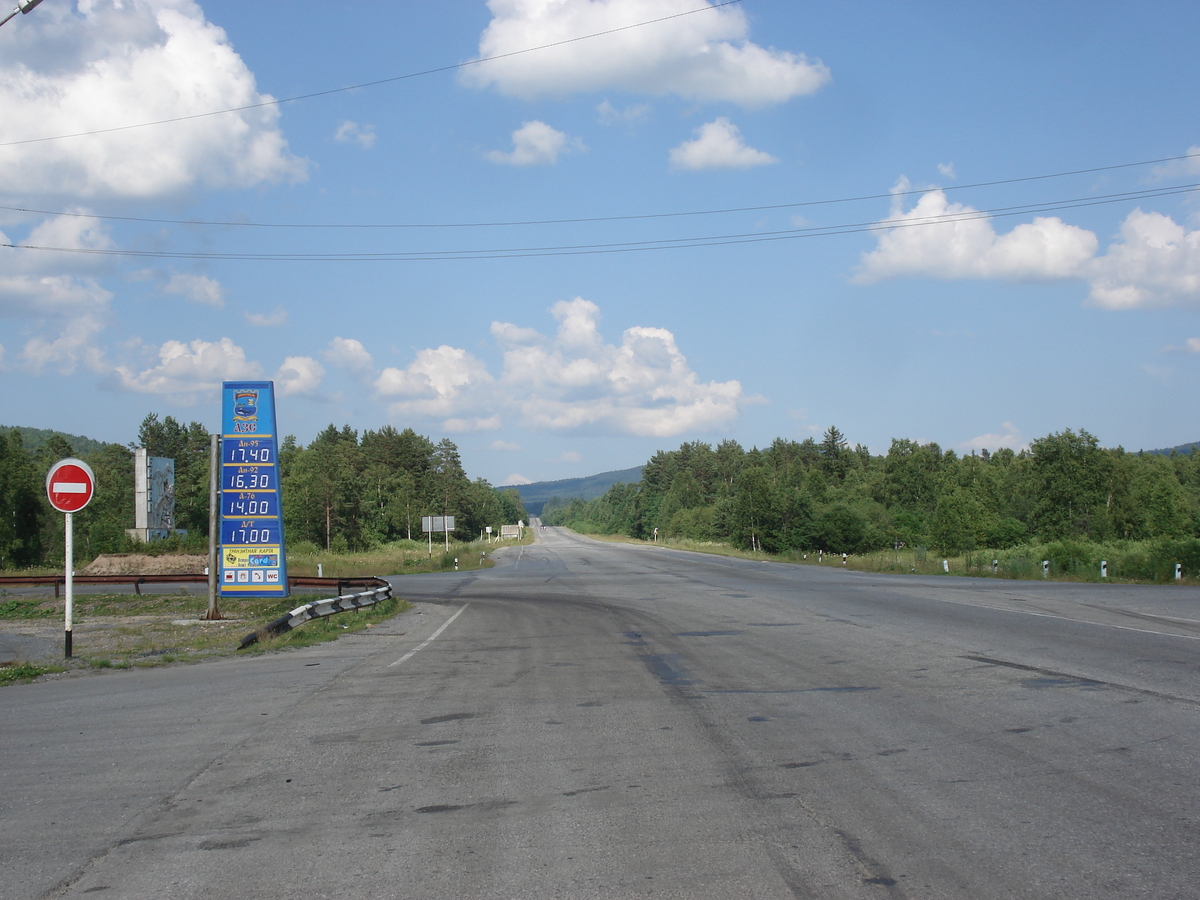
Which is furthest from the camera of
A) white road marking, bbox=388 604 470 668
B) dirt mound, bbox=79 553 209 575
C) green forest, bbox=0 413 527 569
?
green forest, bbox=0 413 527 569

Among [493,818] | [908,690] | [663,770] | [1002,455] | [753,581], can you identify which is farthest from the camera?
[1002,455]

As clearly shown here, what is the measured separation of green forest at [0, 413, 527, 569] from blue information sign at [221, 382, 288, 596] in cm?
3113

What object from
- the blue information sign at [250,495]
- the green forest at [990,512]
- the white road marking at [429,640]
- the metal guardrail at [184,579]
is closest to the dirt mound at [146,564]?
the metal guardrail at [184,579]

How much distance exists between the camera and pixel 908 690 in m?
10.1

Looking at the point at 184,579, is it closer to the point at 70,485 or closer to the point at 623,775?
the point at 70,485

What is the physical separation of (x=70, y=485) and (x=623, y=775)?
11.8 m

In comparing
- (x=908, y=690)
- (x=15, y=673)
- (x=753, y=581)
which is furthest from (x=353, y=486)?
(x=908, y=690)

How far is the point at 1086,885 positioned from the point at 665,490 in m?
179

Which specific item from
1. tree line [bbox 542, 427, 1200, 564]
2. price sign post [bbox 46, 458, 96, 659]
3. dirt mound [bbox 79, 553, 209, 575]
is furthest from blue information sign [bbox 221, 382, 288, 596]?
tree line [bbox 542, 427, 1200, 564]

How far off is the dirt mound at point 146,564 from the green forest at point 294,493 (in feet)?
7.48

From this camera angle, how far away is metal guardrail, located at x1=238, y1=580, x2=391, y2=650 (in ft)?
55.4

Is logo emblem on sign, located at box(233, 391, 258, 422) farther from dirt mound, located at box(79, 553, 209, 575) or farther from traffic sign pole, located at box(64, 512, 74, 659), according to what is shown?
dirt mound, located at box(79, 553, 209, 575)

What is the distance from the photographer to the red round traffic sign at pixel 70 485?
1409 centimetres

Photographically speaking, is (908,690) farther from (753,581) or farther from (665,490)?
(665,490)
